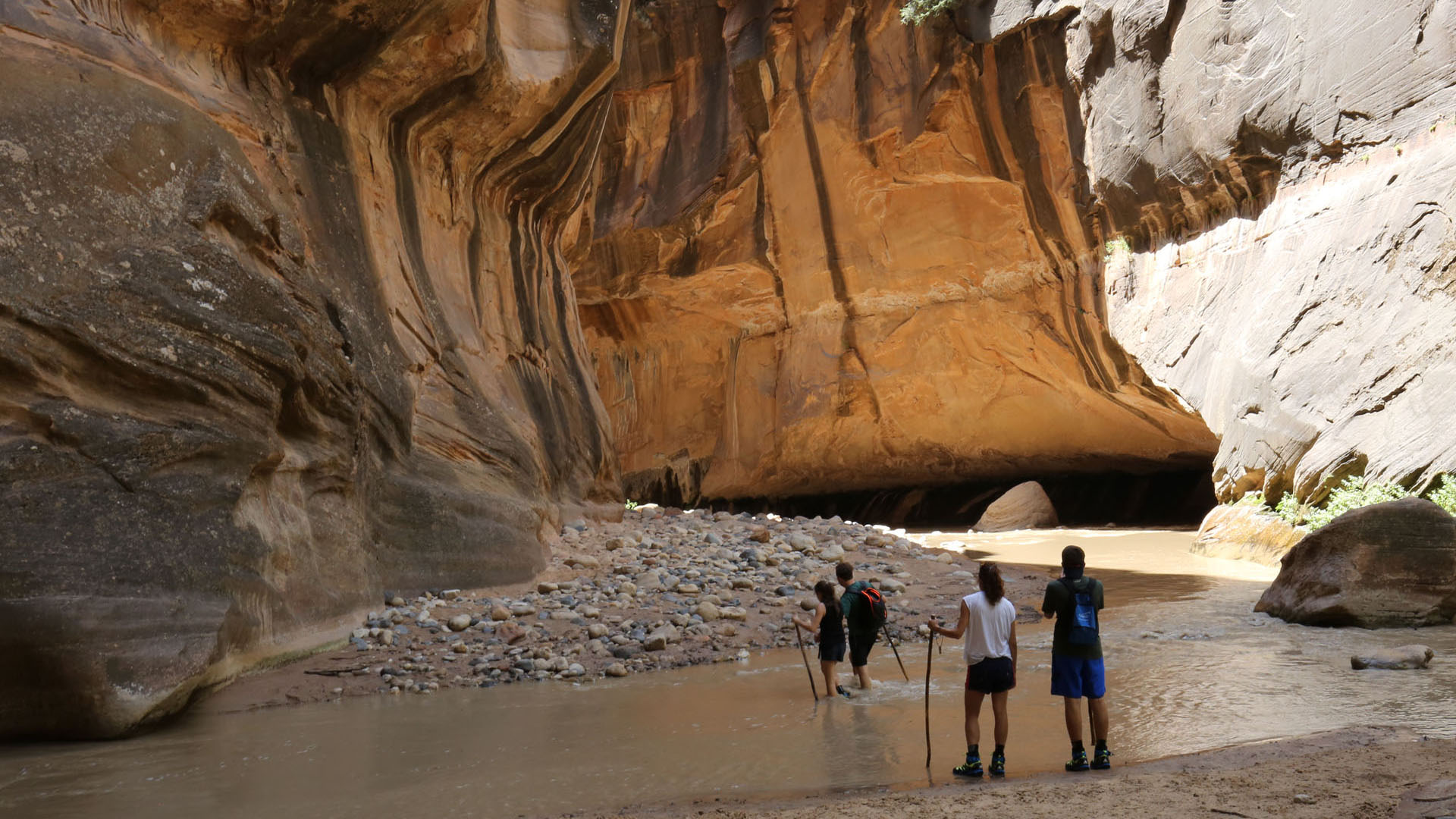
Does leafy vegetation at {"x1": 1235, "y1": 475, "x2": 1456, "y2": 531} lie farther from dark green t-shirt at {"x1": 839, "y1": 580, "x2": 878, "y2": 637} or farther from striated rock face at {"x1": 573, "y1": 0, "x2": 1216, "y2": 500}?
dark green t-shirt at {"x1": 839, "y1": 580, "x2": 878, "y2": 637}

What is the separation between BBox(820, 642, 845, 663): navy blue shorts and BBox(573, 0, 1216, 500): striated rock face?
41.3ft

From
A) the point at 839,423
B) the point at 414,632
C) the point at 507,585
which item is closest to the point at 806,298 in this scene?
the point at 839,423

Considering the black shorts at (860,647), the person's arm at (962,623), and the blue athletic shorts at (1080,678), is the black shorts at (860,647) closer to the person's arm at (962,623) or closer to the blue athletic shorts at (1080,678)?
the person's arm at (962,623)

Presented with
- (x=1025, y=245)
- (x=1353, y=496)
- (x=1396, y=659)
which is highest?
(x=1025, y=245)

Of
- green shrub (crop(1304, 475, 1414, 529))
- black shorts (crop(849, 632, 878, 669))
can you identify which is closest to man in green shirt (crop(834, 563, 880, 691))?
black shorts (crop(849, 632, 878, 669))

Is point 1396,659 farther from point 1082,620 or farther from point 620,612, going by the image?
point 620,612

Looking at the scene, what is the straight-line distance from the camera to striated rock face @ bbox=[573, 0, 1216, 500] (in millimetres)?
19312

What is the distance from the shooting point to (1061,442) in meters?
23.3

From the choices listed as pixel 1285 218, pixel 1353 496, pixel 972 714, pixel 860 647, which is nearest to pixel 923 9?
pixel 1285 218

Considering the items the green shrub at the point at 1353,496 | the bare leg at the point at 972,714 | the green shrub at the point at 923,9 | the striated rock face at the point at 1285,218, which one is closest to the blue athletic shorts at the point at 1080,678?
the bare leg at the point at 972,714

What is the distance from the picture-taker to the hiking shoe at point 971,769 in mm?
4574

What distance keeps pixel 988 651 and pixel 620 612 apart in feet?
15.8

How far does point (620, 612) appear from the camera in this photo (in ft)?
29.6

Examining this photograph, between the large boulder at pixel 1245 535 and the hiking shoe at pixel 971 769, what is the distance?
9.80m
